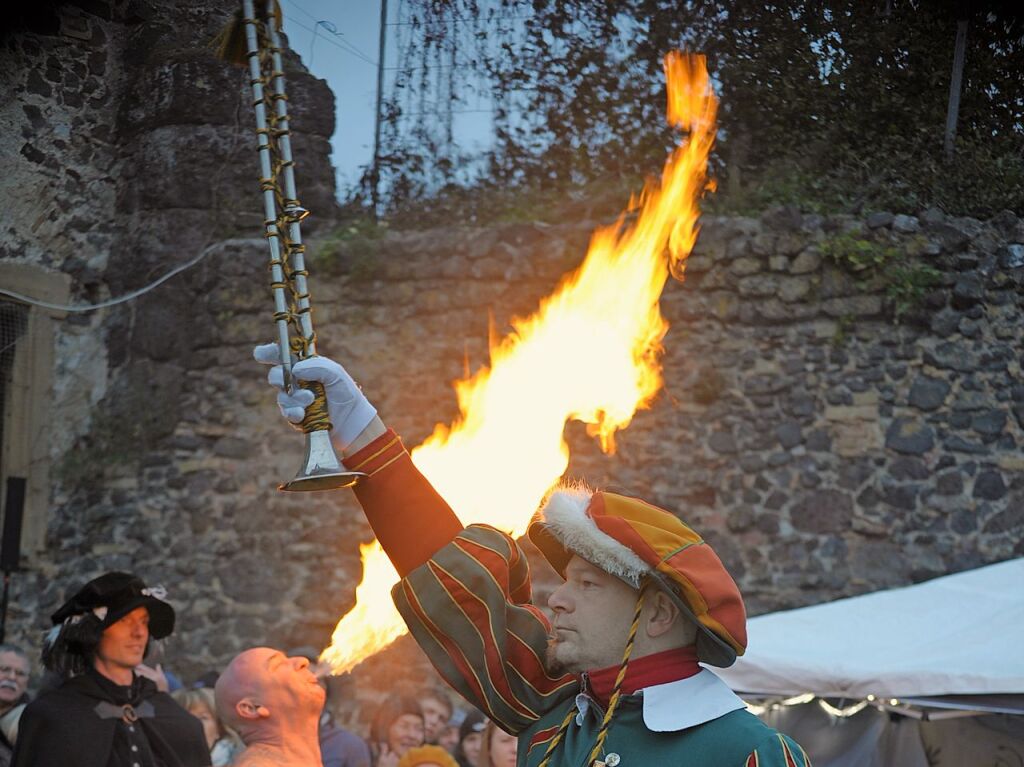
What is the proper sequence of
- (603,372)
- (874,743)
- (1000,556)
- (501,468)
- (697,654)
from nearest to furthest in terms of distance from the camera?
1. (697,654)
2. (501,468)
3. (603,372)
4. (874,743)
5. (1000,556)

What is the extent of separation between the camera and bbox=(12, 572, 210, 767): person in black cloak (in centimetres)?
443

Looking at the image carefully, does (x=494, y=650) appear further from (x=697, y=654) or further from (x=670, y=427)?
(x=670, y=427)

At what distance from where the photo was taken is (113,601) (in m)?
4.70

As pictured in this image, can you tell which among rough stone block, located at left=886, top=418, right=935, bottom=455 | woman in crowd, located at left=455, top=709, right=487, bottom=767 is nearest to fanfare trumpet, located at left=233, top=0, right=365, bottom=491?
woman in crowd, located at left=455, top=709, right=487, bottom=767

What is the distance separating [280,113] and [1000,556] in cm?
696

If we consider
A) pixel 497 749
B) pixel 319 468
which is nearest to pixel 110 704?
pixel 497 749

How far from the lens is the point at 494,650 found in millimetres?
2561

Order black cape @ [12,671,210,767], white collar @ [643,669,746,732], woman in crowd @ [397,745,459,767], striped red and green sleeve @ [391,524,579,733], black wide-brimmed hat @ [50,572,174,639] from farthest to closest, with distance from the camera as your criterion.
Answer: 1. woman in crowd @ [397,745,459,767]
2. black wide-brimmed hat @ [50,572,174,639]
3. black cape @ [12,671,210,767]
4. striped red and green sleeve @ [391,524,579,733]
5. white collar @ [643,669,746,732]

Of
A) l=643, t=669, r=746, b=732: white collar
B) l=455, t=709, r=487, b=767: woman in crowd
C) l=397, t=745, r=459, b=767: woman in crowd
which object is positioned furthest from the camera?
l=455, t=709, r=487, b=767: woman in crowd

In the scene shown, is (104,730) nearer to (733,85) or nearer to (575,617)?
(575,617)

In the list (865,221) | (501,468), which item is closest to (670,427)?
(865,221)

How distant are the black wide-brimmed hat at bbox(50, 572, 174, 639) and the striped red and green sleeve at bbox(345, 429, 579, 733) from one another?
2363 mm

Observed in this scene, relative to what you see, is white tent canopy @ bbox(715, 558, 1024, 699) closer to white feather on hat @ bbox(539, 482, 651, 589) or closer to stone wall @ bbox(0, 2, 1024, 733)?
stone wall @ bbox(0, 2, 1024, 733)

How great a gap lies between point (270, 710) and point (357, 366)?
5.98 metres
